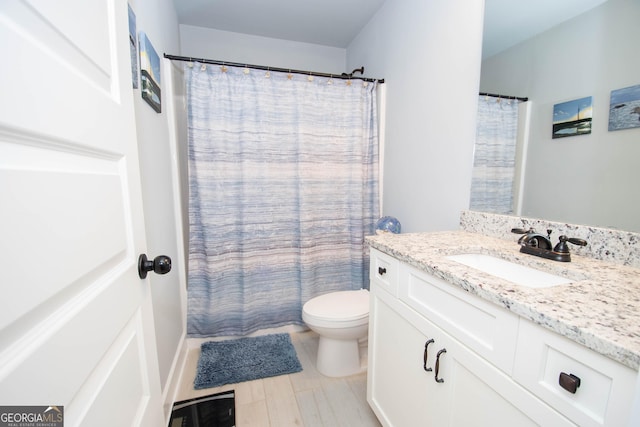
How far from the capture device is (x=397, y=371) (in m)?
1.07

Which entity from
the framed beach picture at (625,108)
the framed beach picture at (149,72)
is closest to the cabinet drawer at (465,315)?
the framed beach picture at (625,108)

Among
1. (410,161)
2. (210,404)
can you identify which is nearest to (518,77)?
(410,161)

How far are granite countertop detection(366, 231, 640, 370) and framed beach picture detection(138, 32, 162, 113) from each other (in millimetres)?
1285

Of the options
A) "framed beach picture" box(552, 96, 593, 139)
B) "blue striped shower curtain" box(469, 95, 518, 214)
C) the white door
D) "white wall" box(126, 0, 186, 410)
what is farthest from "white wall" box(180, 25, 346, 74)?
"framed beach picture" box(552, 96, 593, 139)

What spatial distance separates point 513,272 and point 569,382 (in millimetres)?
529

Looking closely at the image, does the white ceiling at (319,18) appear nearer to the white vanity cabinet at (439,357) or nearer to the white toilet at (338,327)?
the white vanity cabinet at (439,357)

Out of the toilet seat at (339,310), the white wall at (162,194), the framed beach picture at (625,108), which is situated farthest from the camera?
the toilet seat at (339,310)

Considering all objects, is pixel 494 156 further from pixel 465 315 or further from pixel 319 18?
pixel 319 18

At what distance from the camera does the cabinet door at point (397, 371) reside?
918 millimetres

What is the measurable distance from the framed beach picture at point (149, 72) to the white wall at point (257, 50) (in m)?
1.06

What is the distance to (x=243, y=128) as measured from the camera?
1816 millimetres

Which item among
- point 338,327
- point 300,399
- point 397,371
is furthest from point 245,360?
point 397,371

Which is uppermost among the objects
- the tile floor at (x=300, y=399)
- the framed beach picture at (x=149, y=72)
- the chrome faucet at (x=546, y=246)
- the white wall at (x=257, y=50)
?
the white wall at (x=257, y=50)

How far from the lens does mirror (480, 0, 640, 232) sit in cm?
84
